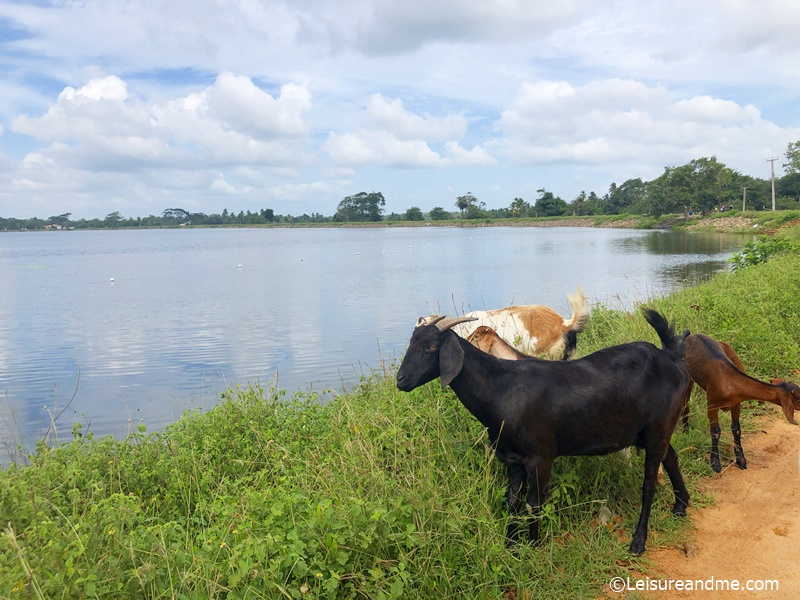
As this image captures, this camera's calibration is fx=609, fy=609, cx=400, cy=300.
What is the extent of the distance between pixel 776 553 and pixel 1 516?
4891mm

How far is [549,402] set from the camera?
13.0 ft

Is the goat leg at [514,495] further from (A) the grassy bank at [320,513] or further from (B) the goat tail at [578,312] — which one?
(B) the goat tail at [578,312]

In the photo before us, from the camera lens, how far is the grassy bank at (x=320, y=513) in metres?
2.97

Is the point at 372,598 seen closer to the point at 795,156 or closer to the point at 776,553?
the point at 776,553

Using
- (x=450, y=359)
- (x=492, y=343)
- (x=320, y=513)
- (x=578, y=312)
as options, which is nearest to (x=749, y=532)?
(x=450, y=359)

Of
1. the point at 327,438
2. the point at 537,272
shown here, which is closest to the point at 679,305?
the point at 327,438

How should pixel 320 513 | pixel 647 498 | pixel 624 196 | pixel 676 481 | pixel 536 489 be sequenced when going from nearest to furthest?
pixel 320 513
pixel 536 489
pixel 647 498
pixel 676 481
pixel 624 196

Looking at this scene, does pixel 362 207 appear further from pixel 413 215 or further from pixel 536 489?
pixel 536 489

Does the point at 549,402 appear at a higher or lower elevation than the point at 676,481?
higher

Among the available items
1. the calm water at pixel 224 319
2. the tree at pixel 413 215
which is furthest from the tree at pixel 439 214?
Answer: the calm water at pixel 224 319

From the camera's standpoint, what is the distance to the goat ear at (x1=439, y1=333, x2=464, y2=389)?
12.8ft

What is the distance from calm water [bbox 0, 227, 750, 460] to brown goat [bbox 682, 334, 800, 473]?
370cm

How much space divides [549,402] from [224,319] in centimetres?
1513

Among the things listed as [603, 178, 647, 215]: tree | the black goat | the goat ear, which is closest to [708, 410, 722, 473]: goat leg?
the black goat
